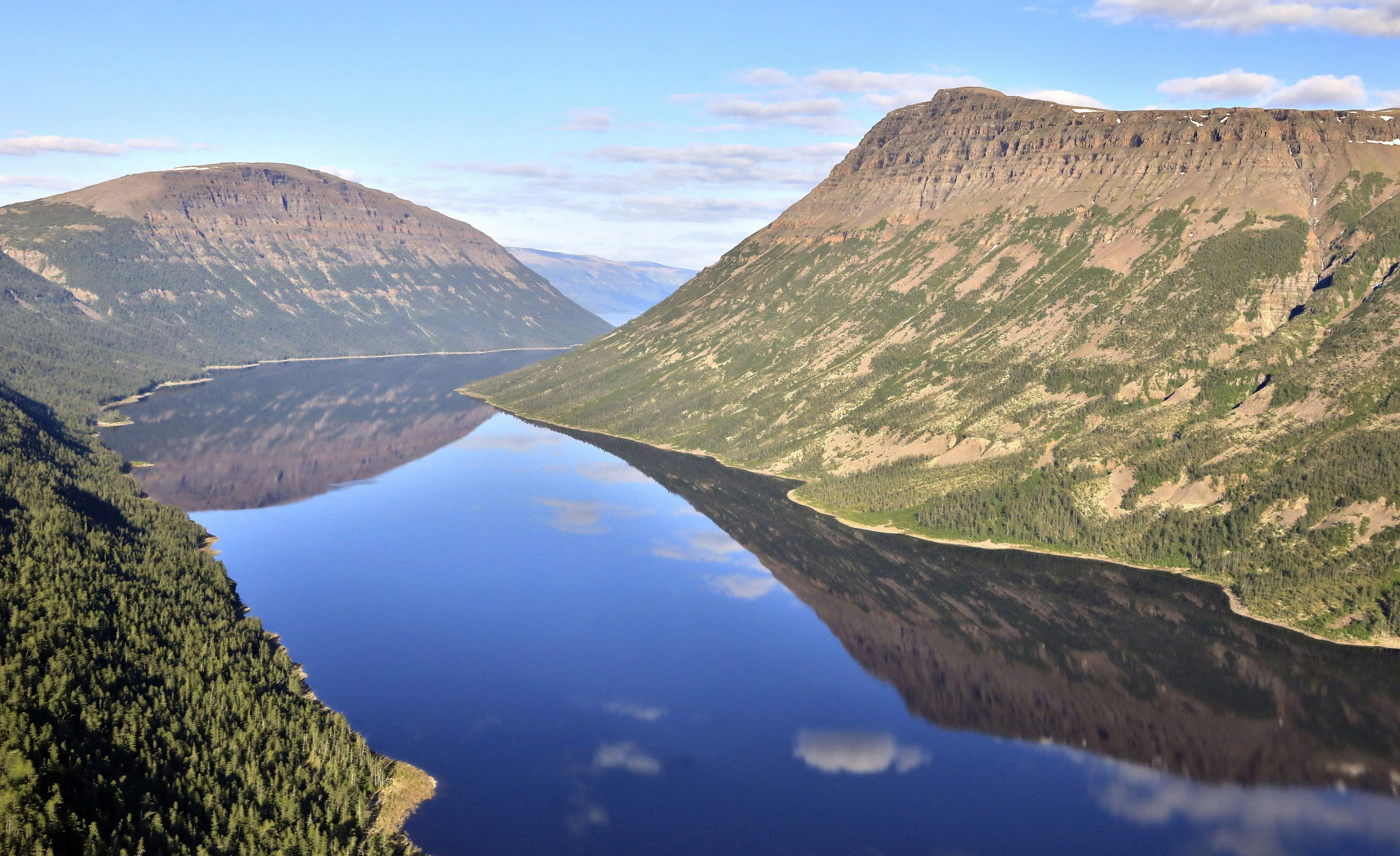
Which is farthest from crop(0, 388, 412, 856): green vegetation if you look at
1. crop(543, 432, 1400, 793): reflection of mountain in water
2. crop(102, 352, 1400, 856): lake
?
crop(543, 432, 1400, 793): reflection of mountain in water

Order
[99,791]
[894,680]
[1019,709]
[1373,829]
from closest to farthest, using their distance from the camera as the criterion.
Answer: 1. [99,791]
2. [1373,829]
3. [1019,709]
4. [894,680]

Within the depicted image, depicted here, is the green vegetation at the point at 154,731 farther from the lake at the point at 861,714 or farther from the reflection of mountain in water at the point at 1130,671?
the reflection of mountain in water at the point at 1130,671

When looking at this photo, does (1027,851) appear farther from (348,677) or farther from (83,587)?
(83,587)

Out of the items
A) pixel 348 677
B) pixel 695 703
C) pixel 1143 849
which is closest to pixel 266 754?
pixel 348 677

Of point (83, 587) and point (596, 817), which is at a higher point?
point (83, 587)

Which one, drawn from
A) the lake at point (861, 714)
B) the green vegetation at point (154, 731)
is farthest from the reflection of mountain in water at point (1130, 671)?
the green vegetation at point (154, 731)
